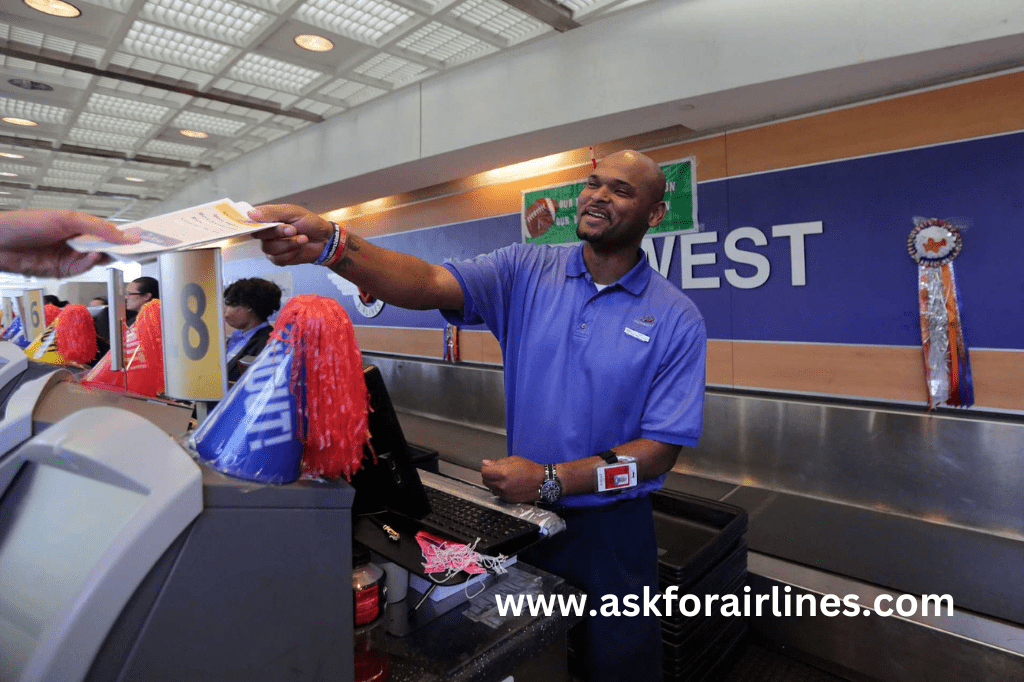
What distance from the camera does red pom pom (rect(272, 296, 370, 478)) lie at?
0.65m

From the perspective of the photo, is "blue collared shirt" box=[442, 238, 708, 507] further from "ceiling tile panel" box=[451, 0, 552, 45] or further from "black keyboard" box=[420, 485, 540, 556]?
"ceiling tile panel" box=[451, 0, 552, 45]

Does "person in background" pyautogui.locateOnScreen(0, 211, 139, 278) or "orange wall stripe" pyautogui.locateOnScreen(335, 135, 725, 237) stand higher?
"orange wall stripe" pyautogui.locateOnScreen(335, 135, 725, 237)

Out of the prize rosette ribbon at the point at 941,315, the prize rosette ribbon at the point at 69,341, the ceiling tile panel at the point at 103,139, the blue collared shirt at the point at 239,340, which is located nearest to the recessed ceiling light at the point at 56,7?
the blue collared shirt at the point at 239,340

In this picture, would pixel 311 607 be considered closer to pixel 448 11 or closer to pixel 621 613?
pixel 621 613

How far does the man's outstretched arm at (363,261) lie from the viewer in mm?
922

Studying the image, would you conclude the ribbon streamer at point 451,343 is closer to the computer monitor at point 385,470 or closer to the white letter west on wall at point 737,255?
the white letter west on wall at point 737,255

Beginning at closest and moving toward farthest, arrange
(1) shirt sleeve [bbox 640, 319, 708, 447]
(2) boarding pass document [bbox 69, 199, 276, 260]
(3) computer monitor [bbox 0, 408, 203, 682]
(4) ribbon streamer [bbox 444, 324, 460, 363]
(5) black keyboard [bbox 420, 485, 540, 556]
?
(3) computer monitor [bbox 0, 408, 203, 682] → (2) boarding pass document [bbox 69, 199, 276, 260] → (5) black keyboard [bbox 420, 485, 540, 556] → (1) shirt sleeve [bbox 640, 319, 708, 447] → (4) ribbon streamer [bbox 444, 324, 460, 363]

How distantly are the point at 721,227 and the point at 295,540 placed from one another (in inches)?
124

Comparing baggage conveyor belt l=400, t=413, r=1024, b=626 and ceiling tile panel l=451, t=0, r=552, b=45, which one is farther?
ceiling tile panel l=451, t=0, r=552, b=45

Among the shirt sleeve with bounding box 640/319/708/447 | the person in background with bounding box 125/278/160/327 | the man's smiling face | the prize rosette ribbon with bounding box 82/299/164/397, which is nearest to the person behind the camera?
the prize rosette ribbon with bounding box 82/299/164/397

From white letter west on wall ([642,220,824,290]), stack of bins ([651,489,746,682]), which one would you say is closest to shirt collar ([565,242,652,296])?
stack of bins ([651,489,746,682])

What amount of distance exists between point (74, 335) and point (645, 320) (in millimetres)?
1745

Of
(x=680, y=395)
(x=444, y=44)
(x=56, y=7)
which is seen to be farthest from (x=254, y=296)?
(x=680, y=395)

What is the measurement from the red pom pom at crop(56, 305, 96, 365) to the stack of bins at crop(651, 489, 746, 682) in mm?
1965
